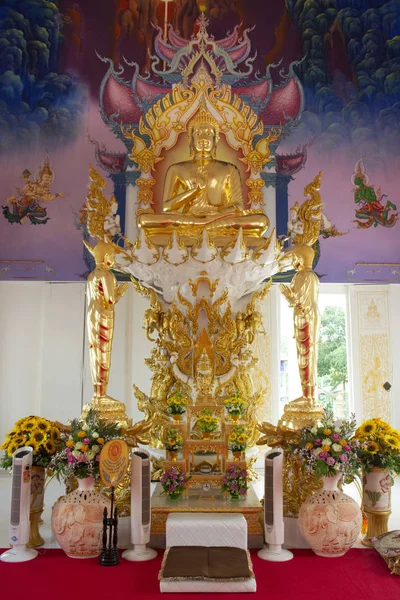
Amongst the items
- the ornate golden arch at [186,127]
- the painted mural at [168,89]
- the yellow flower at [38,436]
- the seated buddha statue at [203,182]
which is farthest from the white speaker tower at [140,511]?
the ornate golden arch at [186,127]

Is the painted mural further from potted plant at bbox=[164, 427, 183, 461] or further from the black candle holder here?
the black candle holder

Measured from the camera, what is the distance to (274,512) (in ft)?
12.2

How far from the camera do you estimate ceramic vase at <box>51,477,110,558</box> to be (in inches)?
144

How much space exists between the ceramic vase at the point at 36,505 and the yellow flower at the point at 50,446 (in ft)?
0.48

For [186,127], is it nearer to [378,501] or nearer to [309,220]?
[309,220]

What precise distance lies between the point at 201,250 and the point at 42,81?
3.94 m

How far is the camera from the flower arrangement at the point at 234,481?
4082 millimetres

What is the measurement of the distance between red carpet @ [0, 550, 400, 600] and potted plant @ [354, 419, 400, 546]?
0.34 meters

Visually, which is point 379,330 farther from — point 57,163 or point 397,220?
point 57,163

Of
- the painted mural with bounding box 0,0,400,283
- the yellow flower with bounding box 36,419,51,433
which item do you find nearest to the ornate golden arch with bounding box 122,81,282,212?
the painted mural with bounding box 0,0,400,283

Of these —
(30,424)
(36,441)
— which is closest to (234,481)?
(36,441)

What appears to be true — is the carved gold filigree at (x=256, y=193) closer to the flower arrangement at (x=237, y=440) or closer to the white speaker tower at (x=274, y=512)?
the flower arrangement at (x=237, y=440)

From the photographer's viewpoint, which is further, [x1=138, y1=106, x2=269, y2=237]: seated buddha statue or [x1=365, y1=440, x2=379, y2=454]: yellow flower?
[x1=138, y1=106, x2=269, y2=237]: seated buddha statue

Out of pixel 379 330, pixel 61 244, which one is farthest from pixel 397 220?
pixel 61 244
